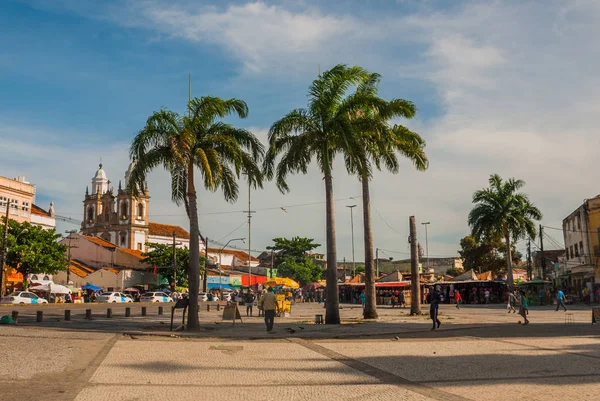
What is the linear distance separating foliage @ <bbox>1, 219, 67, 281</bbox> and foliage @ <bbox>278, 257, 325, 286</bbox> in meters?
48.4

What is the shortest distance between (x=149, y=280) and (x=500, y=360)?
235 feet

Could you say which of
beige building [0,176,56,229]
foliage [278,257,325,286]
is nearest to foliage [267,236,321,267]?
foliage [278,257,325,286]

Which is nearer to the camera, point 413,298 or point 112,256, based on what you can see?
point 413,298

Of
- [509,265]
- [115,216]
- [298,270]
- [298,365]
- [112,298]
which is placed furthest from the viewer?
[115,216]

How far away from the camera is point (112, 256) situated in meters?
84.5

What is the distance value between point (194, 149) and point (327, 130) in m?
5.85

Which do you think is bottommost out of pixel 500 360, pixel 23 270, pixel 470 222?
pixel 500 360

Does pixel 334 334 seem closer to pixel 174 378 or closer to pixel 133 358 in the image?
pixel 133 358

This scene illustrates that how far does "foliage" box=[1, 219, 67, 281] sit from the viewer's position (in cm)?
5019

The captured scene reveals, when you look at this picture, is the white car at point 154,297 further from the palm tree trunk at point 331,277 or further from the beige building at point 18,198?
the palm tree trunk at point 331,277

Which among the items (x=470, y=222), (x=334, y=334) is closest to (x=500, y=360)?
(x=334, y=334)

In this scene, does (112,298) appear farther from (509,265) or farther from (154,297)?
(509,265)

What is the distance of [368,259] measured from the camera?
26.0 metres

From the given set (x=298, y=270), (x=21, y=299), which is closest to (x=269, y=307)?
(x=21, y=299)
